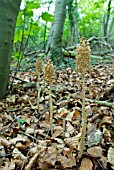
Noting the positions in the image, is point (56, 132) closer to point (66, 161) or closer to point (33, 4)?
point (66, 161)

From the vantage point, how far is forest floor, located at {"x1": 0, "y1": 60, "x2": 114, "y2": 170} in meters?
1.33

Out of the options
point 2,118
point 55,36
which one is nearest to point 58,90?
point 2,118

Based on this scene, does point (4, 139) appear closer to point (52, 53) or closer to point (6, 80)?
point (6, 80)

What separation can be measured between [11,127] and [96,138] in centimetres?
78

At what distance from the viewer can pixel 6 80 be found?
2443mm

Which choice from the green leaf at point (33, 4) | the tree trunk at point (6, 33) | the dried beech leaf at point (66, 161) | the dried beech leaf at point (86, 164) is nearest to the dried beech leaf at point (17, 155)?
the dried beech leaf at point (66, 161)

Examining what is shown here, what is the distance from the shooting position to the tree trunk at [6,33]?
7.25 ft

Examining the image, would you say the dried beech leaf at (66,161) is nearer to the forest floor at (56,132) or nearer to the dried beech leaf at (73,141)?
the forest floor at (56,132)

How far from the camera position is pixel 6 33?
7.48 ft

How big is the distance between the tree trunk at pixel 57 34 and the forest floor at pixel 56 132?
6.63 ft

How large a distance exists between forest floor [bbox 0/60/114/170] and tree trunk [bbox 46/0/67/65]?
2.02 m

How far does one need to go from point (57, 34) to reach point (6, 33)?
8.11 feet

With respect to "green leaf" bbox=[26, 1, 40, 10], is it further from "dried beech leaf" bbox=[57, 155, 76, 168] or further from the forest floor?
"dried beech leaf" bbox=[57, 155, 76, 168]

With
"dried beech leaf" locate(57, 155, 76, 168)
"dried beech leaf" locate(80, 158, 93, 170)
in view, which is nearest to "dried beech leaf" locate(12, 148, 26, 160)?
"dried beech leaf" locate(57, 155, 76, 168)
